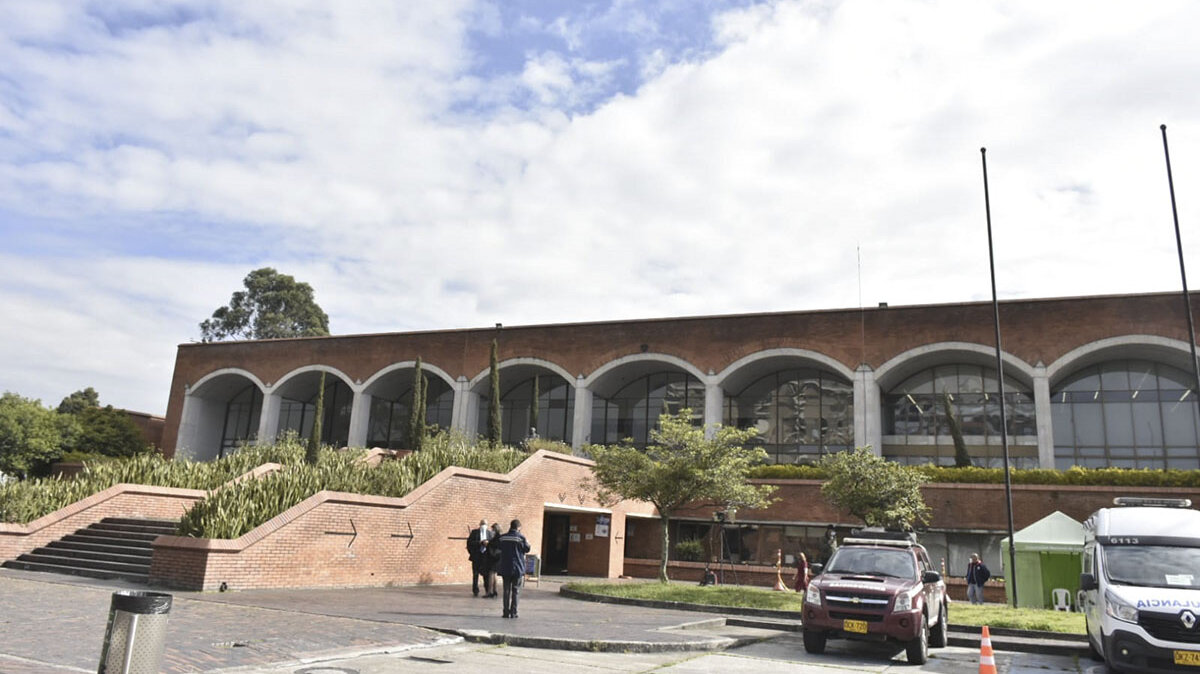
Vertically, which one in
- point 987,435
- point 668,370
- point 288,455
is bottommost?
point 288,455

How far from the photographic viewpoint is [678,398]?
119 ft

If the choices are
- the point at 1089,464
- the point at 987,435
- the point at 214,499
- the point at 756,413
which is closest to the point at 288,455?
the point at 214,499

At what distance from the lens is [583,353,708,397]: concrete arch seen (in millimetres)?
33406

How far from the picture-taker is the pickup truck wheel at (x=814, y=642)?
1130 centimetres

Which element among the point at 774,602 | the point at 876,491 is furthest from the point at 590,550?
Result: the point at 774,602

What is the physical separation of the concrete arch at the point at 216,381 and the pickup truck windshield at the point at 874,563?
114ft

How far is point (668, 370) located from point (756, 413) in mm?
4236

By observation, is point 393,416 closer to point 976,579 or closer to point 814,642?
point 976,579

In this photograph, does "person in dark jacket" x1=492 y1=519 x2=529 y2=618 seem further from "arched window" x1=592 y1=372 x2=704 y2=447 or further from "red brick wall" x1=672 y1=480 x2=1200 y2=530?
"arched window" x1=592 y1=372 x2=704 y2=447

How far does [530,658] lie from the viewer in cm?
960

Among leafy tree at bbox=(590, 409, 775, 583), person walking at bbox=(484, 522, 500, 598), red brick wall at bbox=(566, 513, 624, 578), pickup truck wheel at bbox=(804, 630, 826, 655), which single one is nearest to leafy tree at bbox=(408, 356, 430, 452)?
red brick wall at bbox=(566, 513, 624, 578)

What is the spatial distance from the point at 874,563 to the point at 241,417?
40.2 meters

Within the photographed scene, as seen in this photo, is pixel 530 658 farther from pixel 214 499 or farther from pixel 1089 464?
pixel 1089 464

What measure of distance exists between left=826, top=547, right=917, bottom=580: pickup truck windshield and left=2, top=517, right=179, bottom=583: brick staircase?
1203cm
